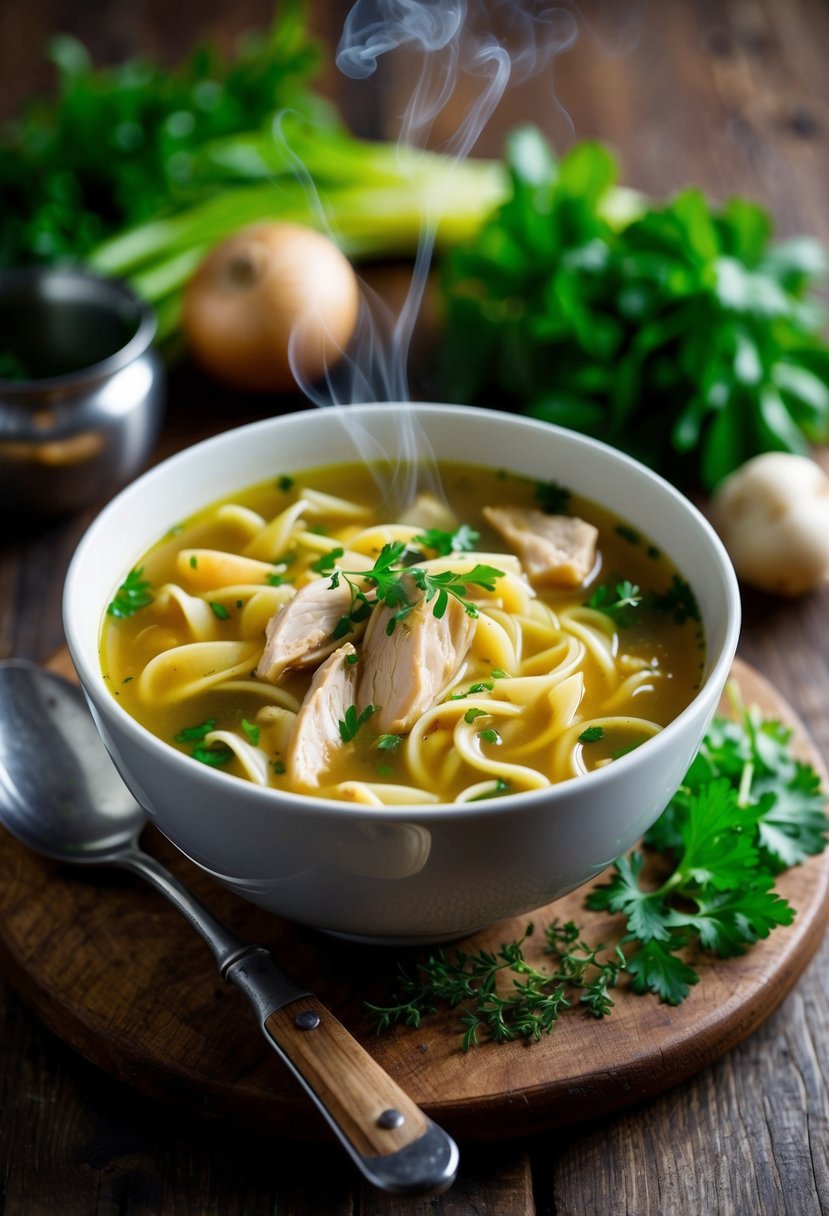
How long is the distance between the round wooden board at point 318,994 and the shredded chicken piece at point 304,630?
705 mm

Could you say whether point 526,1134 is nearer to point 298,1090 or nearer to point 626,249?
point 298,1090

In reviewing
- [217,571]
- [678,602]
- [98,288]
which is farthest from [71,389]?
[678,602]

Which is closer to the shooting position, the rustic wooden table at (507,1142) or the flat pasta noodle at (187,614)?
the rustic wooden table at (507,1142)

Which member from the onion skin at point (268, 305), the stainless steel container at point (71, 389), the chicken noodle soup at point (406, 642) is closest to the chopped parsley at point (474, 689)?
the chicken noodle soup at point (406, 642)

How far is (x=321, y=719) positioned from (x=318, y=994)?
2.33 ft

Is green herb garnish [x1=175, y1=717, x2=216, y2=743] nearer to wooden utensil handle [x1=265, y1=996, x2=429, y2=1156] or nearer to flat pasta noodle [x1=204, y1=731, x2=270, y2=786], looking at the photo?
flat pasta noodle [x1=204, y1=731, x2=270, y2=786]

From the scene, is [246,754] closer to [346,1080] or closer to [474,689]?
[474,689]

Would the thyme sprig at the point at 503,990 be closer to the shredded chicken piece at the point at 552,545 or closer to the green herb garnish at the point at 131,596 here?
the shredded chicken piece at the point at 552,545

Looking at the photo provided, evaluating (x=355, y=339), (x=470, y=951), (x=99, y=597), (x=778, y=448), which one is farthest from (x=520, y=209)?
(x=470, y=951)

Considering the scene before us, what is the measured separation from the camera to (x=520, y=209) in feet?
19.7

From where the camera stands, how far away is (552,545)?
154 inches

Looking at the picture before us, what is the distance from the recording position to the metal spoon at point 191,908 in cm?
261

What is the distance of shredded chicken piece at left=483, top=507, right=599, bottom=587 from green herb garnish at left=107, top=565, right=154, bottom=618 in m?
1.13

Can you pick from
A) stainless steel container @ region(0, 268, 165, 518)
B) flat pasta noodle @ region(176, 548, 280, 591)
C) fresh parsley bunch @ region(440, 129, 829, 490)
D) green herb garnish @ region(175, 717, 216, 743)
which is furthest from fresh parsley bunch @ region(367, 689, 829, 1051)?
stainless steel container @ region(0, 268, 165, 518)
